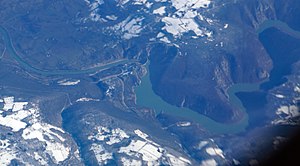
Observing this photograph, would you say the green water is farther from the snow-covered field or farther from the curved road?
the snow-covered field

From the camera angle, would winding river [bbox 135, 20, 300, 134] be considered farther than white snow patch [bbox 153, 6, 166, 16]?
No

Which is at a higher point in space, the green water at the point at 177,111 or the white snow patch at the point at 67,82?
the white snow patch at the point at 67,82

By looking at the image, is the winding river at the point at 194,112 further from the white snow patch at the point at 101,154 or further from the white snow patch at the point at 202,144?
the white snow patch at the point at 101,154

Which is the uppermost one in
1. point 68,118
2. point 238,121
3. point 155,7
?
point 155,7

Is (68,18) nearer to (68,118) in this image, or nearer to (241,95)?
(68,118)

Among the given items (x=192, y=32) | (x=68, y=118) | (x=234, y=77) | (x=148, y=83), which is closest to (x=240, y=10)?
(x=192, y=32)

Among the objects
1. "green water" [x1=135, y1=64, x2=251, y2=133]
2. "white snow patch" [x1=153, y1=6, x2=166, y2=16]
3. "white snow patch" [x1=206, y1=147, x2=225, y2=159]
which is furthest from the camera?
"white snow patch" [x1=153, y1=6, x2=166, y2=16]

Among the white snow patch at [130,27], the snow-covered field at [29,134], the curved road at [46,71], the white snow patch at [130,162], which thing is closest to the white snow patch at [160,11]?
the white snow patch at [130,27]

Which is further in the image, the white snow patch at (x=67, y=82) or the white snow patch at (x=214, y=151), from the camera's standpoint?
the white snow patch at (x=67, y=82)

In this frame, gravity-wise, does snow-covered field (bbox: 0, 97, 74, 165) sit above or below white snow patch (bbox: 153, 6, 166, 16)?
below

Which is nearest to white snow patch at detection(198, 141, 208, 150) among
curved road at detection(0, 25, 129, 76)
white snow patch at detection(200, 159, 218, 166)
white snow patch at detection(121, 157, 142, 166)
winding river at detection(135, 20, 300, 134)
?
white snow patch at detection(200, 159, 218, 166)

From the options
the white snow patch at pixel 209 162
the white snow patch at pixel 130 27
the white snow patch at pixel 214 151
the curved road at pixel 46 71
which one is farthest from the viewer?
the white snow patch at pixel 130 27
